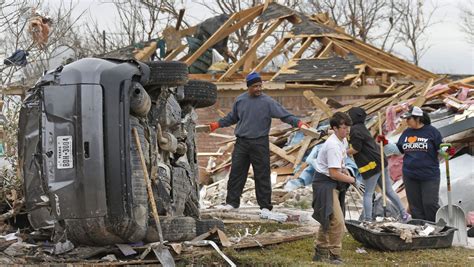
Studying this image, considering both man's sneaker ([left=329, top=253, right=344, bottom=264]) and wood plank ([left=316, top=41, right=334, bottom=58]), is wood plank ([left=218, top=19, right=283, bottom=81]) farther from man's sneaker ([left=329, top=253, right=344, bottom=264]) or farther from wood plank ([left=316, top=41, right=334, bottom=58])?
man's sneaker ([left=329, top=253, right=344, bottom=264])

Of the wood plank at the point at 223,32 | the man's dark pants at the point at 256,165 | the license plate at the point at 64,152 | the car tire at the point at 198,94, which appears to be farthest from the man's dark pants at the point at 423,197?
the wood plank at the point at 223,32

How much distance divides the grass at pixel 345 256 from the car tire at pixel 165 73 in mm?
1555

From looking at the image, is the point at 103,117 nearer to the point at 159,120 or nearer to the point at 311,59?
the point at 159,120

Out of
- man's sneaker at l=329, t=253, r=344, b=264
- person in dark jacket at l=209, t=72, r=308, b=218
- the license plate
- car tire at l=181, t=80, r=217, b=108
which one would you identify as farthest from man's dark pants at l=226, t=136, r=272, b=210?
the license plate

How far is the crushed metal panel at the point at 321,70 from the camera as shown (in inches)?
768

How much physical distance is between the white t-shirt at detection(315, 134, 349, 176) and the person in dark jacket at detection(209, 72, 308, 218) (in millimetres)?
2044

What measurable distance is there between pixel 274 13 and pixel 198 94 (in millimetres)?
14363

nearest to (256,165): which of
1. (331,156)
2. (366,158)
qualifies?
(366,158)

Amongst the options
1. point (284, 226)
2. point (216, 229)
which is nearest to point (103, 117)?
point (216, 229)

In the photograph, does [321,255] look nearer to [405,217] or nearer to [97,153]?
[97,153]

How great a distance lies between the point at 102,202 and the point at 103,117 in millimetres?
687

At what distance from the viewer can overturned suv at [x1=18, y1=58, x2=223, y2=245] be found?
22.0 ft

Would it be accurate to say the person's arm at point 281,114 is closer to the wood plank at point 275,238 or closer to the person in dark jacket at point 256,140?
Result: the person in dark jacket at point 256,140

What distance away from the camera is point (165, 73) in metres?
7.36
